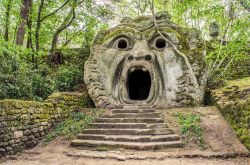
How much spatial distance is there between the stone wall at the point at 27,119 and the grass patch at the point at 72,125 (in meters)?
0.17

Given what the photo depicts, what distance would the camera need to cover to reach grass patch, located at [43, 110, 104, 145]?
704cm

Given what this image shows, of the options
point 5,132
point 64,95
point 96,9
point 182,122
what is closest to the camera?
point 5,132

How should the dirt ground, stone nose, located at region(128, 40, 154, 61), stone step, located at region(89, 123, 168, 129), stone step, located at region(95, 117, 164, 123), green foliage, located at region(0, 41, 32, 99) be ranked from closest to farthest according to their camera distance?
the dirt ground < green foliage, located at region(0, 41, 32, 99) < stone step, located at region(89, 123, 168, 129) < stone step, located at region(95, 117, 164, 123) < stone nose, located at region(128, 40, 154, 61)

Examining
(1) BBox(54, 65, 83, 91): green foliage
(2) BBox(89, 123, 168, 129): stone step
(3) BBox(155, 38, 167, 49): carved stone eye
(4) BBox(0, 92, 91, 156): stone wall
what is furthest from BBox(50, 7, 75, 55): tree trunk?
(2) BBox(89, 123, 168, 129): stone step

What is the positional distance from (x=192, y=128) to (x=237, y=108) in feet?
4.00

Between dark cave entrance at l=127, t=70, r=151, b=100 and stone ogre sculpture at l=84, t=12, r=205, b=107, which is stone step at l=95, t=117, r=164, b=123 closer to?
stone ogre sculpture at l=84, t=12, r=205, b=107

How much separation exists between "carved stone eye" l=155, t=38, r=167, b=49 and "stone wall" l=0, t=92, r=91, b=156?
3861 mm

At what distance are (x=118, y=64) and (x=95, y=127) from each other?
3045mm

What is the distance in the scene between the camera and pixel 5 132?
546cm

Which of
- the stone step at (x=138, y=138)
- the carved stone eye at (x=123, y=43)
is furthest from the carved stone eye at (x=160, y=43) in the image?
the stone step at (x=138, y=138)

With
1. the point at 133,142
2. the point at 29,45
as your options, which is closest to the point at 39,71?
the point at 29,45

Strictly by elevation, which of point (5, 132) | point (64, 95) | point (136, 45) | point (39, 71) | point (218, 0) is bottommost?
point (5, 132)

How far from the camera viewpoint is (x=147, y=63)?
9.33m

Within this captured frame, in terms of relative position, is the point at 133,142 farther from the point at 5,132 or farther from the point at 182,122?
the point at 5,132
